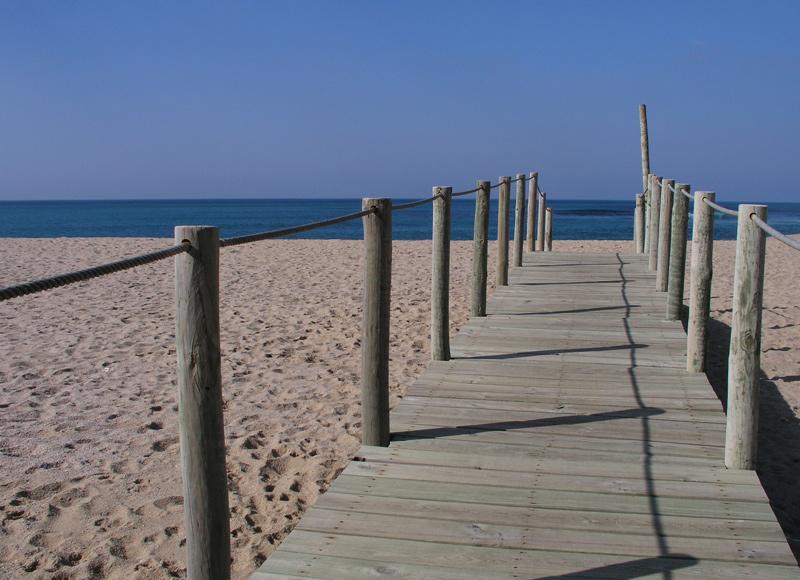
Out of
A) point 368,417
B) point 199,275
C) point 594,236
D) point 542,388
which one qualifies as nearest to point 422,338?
point 542,388

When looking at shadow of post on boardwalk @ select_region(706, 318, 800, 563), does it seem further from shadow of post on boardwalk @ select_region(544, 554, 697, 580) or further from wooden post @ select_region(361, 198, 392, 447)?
wooden post @ select_region(361, 198, 392, 447)

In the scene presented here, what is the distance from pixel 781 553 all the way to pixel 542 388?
2042mm

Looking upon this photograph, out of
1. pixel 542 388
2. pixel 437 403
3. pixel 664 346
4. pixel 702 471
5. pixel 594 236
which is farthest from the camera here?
pixel 594 236

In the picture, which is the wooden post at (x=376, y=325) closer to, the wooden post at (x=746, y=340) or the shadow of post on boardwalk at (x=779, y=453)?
the wooden post at (x=746, y=340)

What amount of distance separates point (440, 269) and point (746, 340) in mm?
2148

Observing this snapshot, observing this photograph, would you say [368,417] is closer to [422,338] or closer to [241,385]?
[241,385]

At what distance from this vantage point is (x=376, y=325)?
11.8 ft

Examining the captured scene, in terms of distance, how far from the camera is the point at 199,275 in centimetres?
207

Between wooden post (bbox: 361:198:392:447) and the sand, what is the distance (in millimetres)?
543

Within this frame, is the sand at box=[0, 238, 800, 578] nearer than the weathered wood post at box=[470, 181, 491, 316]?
Yes

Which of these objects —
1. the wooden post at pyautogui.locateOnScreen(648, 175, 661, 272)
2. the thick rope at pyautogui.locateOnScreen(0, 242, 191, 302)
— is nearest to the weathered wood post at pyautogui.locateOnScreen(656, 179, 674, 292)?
the wooden post at pyautogui.locateOnScreen(648, 175, 661, 272)

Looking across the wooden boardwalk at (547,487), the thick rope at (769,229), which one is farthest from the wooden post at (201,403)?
the thick rope at (769,229)

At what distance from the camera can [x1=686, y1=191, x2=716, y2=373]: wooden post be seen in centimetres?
481

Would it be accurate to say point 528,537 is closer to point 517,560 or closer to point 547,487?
point 517,560
